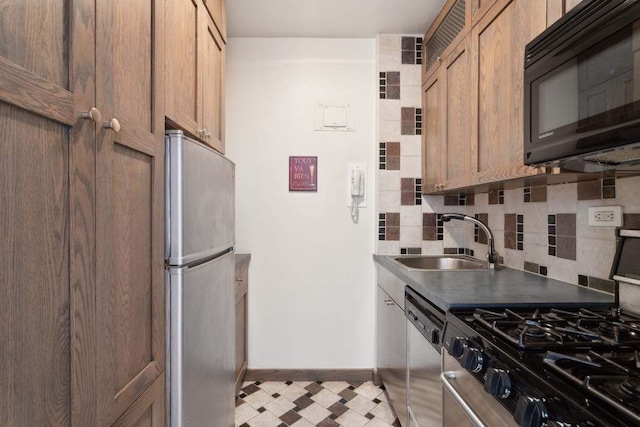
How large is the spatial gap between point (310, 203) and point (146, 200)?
4.98ft

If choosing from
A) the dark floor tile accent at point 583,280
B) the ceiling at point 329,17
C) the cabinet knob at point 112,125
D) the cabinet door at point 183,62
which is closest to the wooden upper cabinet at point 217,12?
the cabinet door at point 183,62

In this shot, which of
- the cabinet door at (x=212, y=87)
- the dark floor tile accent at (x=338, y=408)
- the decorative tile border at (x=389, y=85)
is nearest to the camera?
the cabinet door at (x=212, y=87)

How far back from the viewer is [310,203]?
7.88 feet

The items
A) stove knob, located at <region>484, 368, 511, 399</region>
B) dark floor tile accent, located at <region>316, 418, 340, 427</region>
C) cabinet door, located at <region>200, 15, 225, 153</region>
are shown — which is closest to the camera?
stove knob, located at <region>484, 368, 511, 399</region>

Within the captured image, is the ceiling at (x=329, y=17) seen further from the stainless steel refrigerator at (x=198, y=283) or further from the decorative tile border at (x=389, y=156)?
the stainless steel refrigerator at (x=198, y=283)

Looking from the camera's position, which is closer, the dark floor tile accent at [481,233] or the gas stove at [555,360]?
the gas stove at [555,360]

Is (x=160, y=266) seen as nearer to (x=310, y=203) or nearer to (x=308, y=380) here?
(x=310, y=203)

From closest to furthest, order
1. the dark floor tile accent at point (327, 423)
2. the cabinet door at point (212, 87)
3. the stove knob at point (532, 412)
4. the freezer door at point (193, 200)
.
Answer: the stove knob at point (532, 412), the freezer door at point (193, 200), the cabinet door at point (212, 87), the dark floor tile accent at point (327, 423)

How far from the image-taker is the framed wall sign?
2.39m

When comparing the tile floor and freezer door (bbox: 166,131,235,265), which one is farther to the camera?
the tile floor

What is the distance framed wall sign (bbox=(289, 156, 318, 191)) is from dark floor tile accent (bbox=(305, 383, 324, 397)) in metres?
1.47

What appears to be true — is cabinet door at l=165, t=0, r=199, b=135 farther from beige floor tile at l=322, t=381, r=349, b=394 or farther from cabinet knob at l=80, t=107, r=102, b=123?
beige floor tile at l=322, t=381, r=349, b=394

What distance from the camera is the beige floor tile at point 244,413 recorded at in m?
1.91

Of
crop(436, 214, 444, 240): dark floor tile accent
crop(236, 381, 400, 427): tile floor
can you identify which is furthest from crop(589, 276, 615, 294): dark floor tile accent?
crop(236, 381, 400, 427): tile floor
